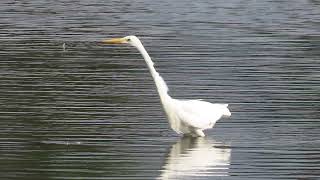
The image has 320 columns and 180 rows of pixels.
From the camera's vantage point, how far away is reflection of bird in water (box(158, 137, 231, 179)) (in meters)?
11.8

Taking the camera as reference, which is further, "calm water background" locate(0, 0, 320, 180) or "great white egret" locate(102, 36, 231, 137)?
"great white egret" locate(102, 36, 231, 137)

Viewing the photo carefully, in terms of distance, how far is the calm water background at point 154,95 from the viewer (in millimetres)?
12227

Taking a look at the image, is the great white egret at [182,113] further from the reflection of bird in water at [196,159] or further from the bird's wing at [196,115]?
the reflection of bird in water at [196,159]

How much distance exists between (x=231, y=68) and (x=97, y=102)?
4616mm

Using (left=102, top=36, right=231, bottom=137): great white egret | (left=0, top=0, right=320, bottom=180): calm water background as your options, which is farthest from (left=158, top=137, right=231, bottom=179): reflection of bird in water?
(left=102, top=36, right=231, bottom=137): great white egret

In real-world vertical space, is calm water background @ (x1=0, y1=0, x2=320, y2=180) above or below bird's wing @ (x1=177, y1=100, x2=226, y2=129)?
below

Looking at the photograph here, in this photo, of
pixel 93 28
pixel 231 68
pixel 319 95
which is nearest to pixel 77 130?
pixel 319 95

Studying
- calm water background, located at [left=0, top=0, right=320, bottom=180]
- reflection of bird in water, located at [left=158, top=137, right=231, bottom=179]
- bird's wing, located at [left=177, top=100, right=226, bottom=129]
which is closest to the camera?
reflection of bird in water, located at [left=158, top=137, right=231, bottom=179]

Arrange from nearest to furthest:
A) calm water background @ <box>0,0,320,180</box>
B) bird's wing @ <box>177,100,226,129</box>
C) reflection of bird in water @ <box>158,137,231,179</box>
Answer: reflection of bird in water @ <box>158,137,231,179</box>
calm water background @ <box>0,0,320,180</box>
bird's wing @ <box>177,100,226,129</box>

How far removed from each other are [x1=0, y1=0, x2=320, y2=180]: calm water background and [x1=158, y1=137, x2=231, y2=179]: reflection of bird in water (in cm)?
1

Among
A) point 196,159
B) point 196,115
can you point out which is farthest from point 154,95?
point 196,159

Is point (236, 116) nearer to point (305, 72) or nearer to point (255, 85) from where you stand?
point (255, 85)

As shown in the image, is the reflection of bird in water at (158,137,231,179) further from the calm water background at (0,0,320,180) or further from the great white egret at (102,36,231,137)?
the great white egret at (102,36,231,137)

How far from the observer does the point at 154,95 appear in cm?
1756
